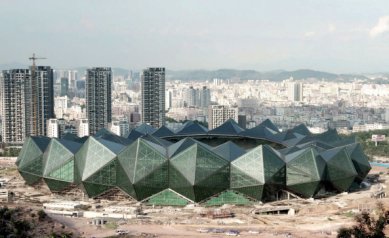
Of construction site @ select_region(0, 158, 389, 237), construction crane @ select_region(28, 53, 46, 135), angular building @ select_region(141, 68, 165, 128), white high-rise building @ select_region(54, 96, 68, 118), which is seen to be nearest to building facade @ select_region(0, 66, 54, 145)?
construction crane @ select_region(28, 53, 46, 135)

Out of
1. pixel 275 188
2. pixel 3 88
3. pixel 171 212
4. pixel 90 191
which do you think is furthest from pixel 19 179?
pixel 3 88

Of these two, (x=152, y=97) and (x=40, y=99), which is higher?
(x=152, y=97)

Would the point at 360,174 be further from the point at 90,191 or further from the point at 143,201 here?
the point at 90,191

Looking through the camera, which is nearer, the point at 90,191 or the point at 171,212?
the point at 171,212

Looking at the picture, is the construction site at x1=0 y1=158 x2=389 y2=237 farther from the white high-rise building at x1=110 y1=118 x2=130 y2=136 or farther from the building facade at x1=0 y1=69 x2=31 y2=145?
the white high-rise building at x1=110 y1=118 x2=130 y2=136

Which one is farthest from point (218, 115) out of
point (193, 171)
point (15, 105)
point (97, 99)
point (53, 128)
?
point (193, 171)

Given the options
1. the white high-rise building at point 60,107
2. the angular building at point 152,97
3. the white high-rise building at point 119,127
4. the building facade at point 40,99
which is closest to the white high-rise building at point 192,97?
the white high-rise building at point 60,107

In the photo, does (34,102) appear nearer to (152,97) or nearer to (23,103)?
(23,103)
